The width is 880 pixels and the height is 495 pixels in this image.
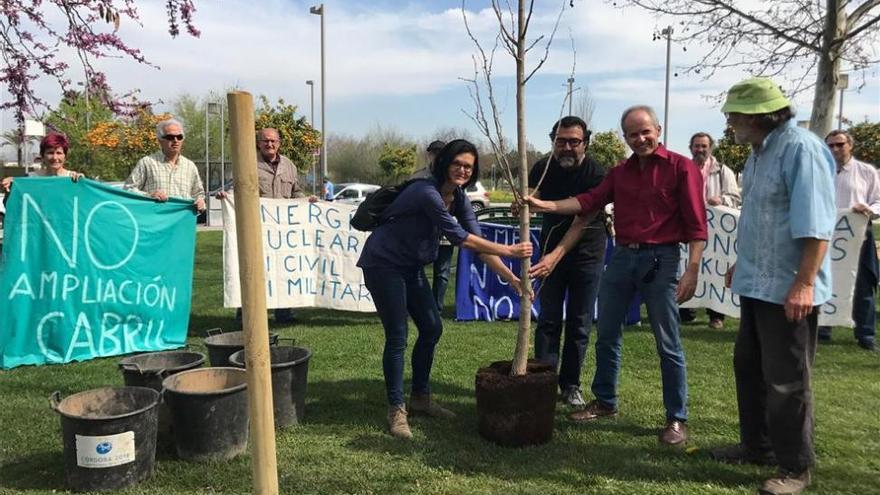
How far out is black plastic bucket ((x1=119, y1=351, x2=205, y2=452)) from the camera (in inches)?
152

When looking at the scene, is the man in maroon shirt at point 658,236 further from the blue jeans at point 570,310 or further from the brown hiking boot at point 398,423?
the brown hiking boot at point 398,423

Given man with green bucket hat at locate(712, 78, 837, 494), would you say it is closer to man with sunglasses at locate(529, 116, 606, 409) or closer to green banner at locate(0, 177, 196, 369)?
man with sunglasses at locate(529, 116, 606, 409)

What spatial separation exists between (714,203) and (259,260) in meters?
6.17

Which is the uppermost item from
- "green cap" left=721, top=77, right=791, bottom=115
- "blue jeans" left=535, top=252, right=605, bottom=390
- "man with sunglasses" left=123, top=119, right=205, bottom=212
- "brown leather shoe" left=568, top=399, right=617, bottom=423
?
"green cap" left=721, top=77, right=791, bottom=115

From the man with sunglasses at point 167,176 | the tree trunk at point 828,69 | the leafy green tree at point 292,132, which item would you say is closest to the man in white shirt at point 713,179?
the tree trunk at point 828,69

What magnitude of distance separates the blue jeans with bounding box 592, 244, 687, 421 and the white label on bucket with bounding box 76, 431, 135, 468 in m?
2.77

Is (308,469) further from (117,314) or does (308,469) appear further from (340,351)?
(117,314)

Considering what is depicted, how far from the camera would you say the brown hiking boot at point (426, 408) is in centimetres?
437

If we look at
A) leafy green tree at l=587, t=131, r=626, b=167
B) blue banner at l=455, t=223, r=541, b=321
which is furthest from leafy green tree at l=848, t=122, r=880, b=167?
blue banner at l=455, t=223, r=541, b=321

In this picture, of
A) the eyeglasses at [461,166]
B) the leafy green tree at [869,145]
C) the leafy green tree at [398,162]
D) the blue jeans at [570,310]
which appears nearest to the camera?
the eyeglasses at [461,166]

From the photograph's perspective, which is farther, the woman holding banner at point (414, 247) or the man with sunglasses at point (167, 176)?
the man with sunglasses at point (167, 176)

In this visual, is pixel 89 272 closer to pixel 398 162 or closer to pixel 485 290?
pixel 485 290

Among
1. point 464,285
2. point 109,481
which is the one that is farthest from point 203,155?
point 109,481

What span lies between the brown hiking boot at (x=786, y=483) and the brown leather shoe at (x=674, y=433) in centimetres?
66
